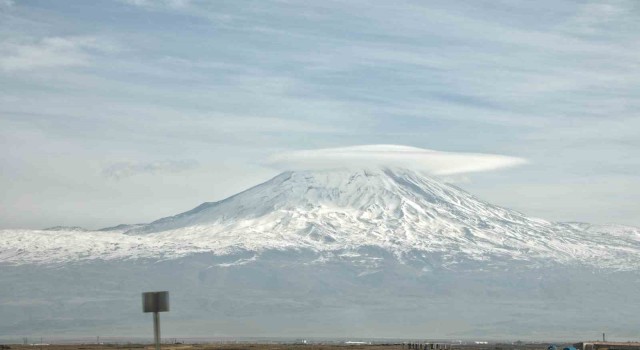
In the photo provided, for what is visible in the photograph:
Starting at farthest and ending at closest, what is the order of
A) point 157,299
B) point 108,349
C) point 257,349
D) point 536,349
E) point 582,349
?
point 536,349 < point 108,349 < point 257,349 < point 582,349 < point 157,299

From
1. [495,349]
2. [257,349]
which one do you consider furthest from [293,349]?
[495,349]

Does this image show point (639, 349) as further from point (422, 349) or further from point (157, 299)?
point (157, 299)

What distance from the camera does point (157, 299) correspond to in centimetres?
4672

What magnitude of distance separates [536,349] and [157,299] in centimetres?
11987

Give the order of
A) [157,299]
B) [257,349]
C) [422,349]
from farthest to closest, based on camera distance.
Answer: [257,349] < [422,349] < [157,299]

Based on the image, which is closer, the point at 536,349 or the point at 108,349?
the point at 108,349

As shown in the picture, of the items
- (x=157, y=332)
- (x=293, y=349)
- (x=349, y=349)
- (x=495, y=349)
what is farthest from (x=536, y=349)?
(x=157, y=332)

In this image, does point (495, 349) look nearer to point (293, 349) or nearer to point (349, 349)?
point (349, 349)

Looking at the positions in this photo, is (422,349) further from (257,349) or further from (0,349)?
(0,349)

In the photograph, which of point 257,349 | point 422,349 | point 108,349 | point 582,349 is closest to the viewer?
point 582,349

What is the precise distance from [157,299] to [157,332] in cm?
176

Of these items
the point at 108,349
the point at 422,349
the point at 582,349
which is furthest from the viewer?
the point at 108,349

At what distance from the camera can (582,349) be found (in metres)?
118

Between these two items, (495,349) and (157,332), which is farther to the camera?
(495,349)
